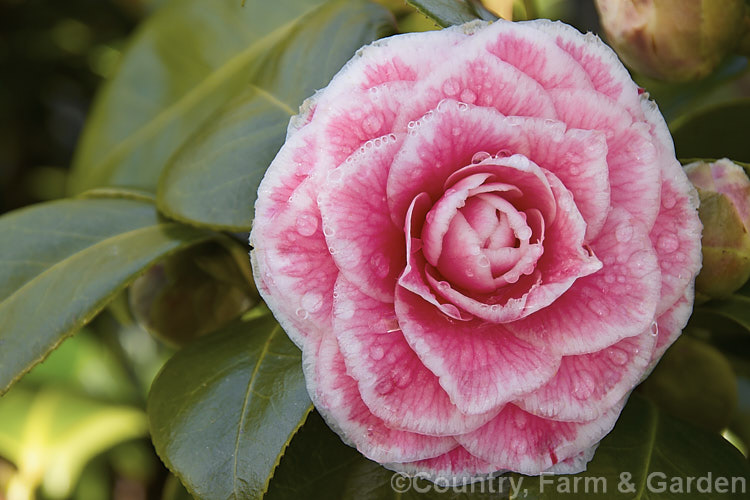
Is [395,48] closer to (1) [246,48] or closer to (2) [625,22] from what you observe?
(2) [625,22]

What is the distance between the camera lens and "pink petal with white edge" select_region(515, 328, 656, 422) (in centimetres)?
45

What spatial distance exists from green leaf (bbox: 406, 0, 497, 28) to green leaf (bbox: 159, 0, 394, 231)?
3.6 inches

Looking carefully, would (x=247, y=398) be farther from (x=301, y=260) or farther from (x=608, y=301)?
(x=608, y=301)

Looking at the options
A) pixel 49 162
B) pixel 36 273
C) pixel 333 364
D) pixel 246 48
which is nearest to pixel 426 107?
pixel 333 364

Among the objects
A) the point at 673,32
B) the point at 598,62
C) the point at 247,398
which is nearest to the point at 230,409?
the point at 247,398

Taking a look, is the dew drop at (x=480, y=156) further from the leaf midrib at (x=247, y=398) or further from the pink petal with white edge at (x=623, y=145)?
the leaf midrib at (x=247, y=398)

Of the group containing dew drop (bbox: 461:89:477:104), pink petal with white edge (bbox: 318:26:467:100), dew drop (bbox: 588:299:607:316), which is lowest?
dew drop (bbox: 588:299:607:316)

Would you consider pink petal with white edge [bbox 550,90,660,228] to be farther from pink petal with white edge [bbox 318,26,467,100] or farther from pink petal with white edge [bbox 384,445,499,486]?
pink petal with white edge [bbox 384,445,499,486]

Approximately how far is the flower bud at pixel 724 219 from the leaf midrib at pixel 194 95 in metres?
0.49

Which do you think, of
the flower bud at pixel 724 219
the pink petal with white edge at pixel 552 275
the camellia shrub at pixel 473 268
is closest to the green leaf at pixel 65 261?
the camellia shrub at pixel 473 268

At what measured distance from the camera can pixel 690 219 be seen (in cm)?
47

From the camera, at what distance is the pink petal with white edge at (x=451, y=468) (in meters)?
0.47

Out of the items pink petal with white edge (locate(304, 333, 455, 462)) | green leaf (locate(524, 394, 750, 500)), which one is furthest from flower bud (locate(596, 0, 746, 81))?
pink petal with white edge (locate(304, 333, 455, 462))

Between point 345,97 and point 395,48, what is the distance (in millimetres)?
48
